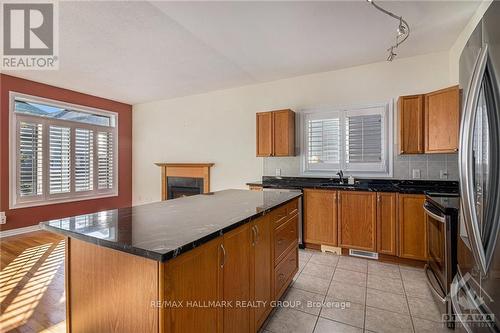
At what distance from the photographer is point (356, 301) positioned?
7.36 feet

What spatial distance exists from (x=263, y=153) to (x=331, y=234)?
1.65 metres

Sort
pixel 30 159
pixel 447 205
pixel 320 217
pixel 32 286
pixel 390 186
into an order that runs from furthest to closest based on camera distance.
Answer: pixel 30 159 < pixel 320 217 < pixel 390 186 < pixel 32 286 < pixel 447 205

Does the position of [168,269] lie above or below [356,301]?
above

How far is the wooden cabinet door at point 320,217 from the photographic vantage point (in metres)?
3.38

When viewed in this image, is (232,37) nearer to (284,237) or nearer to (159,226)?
(284,237)

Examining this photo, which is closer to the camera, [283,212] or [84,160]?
[283,212]

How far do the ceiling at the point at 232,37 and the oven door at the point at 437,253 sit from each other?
202 cm

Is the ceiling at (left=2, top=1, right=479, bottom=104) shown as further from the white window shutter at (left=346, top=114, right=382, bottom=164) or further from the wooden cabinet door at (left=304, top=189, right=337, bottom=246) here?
the wooden cabinet door at (left=304, top=189, right=337, bottom=246)

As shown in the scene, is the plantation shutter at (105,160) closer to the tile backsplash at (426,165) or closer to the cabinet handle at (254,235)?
the cabinet handle at (254,235)

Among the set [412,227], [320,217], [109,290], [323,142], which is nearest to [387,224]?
[412,227]

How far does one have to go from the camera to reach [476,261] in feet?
3.14

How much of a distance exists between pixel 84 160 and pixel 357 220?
5403mm

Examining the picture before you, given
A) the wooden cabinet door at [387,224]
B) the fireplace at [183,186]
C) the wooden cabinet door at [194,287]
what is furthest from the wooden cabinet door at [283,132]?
the wooden cabinet door at [194,287]

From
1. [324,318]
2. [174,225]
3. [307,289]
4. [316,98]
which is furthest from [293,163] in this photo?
[174,225]
